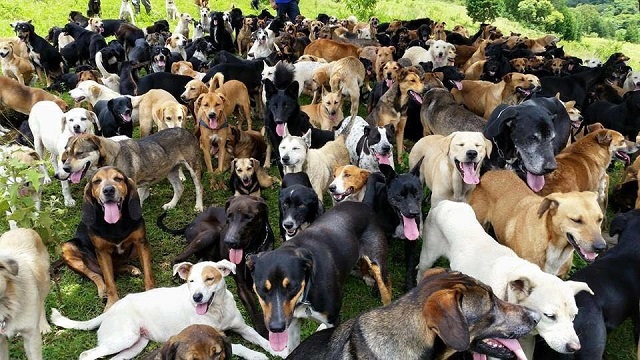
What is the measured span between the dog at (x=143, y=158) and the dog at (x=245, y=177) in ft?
2.00

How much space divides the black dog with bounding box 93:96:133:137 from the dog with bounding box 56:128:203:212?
119cm

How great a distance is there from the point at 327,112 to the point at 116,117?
3460 millimetres

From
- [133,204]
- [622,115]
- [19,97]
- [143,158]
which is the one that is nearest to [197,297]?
[133,204]

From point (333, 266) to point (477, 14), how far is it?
30.4 m

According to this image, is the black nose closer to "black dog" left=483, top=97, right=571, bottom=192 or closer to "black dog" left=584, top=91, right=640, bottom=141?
"black dog" left=483, top=97, right=571, bottom=192

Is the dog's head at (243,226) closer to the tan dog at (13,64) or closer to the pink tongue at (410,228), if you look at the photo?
the pink tongue at (410,228)

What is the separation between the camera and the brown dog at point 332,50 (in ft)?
42.6

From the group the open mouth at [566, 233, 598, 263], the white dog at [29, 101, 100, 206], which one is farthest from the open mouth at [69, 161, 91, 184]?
the open mouth at [566, 233, 598, 263]

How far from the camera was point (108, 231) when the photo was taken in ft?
18.1

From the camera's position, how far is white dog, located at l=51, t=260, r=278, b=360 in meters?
4.78

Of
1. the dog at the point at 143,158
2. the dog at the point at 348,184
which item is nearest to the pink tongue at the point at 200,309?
the dog at the point at 348,184

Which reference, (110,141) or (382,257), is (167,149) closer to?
(110,141)

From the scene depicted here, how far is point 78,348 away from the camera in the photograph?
5051 millimetres

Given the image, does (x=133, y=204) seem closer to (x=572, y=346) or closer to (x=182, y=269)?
(x=182, y=269)
